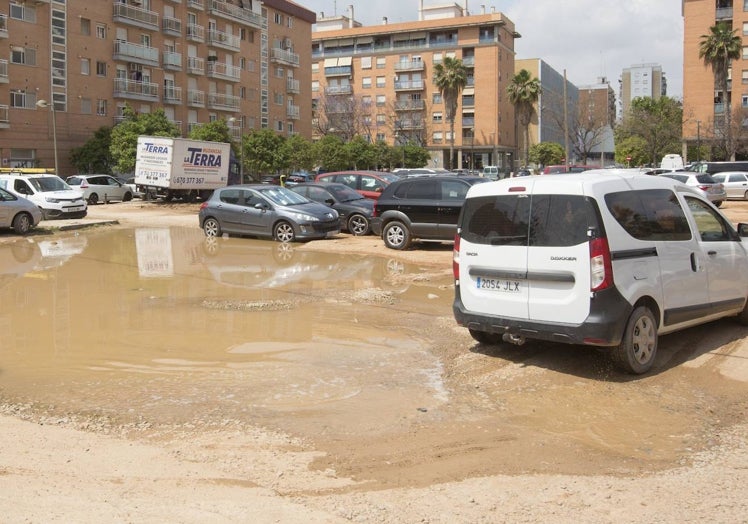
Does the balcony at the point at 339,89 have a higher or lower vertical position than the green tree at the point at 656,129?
higher

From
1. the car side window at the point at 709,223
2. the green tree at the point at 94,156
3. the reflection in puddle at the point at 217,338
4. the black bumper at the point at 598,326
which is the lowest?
the reflection in puddle at the point at 217,338

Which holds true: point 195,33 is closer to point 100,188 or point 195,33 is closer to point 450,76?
point 100,188

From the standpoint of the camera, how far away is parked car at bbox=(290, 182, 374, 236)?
806 inches

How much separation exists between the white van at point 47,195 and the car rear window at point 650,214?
23072 millimetres

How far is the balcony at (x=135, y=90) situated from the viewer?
167ft

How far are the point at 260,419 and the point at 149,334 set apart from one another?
3.63 m

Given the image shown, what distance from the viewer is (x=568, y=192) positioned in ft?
21.2

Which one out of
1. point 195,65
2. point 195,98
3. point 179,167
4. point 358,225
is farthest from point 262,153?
point 358,225

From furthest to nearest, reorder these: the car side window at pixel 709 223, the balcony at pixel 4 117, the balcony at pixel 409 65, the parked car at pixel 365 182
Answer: the balcony at pixel 409 65
the balcony at pixel 4 117
the parked car at pixel 365 182
the car side window at pixel 709 223

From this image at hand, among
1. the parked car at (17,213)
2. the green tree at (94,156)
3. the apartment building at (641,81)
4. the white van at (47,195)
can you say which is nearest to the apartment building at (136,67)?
the green tree at (94,156)

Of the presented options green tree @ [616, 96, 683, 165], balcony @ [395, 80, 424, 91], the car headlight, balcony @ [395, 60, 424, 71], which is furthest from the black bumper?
balcony @ [395, 60, 424, 71]

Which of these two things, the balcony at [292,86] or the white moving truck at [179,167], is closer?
the white moving truck at [179,167]

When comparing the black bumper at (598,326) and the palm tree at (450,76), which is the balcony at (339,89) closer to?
the palm tree at (450,76)

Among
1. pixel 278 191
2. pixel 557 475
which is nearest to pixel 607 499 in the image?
pixel 557 475
